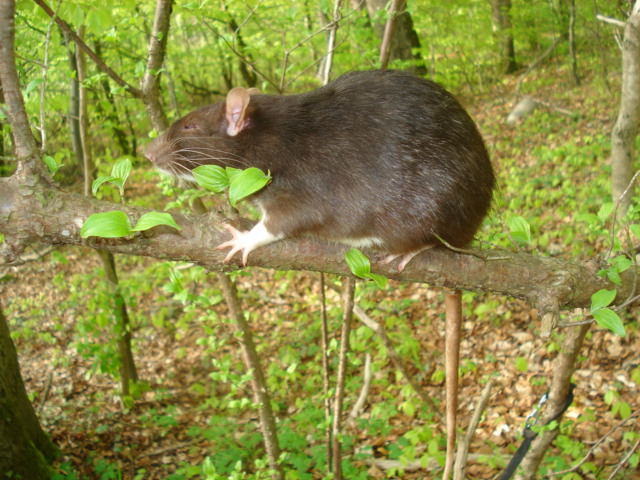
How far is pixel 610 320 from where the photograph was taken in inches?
74.5

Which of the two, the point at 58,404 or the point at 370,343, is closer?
the point at 58,404

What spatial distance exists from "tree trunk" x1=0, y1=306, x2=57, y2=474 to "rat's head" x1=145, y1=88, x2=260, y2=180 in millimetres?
2380

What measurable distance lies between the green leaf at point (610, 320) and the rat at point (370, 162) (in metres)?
0.72

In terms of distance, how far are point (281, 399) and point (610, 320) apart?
4699 mm

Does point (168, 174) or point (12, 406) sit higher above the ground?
point (168, 174)

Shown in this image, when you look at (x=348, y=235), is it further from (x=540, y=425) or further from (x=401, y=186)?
(x=540, y=425)

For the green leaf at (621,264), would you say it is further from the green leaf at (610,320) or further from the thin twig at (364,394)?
the thin twig at (364,394)

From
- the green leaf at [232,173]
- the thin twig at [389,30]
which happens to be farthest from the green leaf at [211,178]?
the thin twig at [389,30]

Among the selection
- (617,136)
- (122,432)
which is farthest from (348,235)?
(122,432)

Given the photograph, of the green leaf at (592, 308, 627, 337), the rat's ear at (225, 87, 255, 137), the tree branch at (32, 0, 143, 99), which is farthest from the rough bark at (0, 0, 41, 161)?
the green leaf at (592, 308, 627, 337)

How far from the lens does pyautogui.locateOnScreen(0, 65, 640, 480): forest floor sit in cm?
440

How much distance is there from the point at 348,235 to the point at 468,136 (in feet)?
2.68

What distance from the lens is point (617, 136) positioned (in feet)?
15.7

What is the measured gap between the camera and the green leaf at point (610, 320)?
1.85 m
